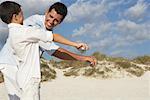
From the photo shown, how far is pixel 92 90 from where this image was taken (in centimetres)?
1391

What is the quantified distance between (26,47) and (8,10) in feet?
1.33

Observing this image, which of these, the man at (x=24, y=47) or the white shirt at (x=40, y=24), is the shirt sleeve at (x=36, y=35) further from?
the white shirt at (x=40, y=24)

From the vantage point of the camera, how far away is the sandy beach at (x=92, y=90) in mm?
12125

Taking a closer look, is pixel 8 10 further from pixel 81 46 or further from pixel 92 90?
pixel 92 90

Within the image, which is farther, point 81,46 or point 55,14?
point 55,14

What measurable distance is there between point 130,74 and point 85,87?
162 inches

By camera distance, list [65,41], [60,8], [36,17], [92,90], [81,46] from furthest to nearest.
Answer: [92,90] < [36,17] < [60,8] < [65,41] < [81,46]

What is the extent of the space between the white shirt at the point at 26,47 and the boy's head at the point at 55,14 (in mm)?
396

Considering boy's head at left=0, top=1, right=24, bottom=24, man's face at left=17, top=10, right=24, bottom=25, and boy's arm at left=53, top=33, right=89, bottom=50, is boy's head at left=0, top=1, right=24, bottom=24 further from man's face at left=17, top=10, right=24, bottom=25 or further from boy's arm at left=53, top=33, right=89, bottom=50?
boy's arm at left=53, top=33, right=89, bottom=50

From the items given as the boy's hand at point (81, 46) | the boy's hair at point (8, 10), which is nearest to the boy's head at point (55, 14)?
the boy's hair at point (8, 10)

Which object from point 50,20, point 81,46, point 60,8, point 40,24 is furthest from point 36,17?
point 81,46

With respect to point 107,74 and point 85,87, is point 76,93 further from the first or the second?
point 107,74

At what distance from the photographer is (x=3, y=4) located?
15.1 ft

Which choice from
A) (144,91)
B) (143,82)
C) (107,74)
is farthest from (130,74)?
(144,91)
